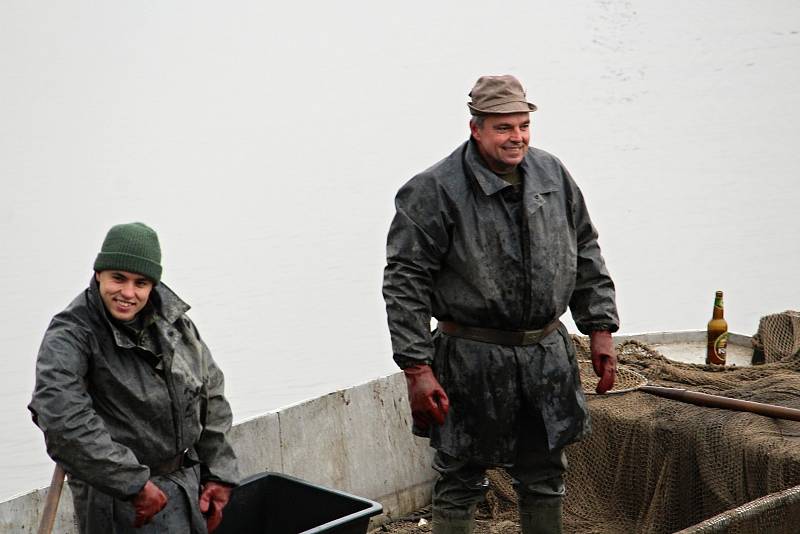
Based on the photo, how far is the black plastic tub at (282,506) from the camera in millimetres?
3637

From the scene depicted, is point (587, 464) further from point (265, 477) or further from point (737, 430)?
point (265, 477)

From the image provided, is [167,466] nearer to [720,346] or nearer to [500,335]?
[500,335]

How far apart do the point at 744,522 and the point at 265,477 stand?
1580mm

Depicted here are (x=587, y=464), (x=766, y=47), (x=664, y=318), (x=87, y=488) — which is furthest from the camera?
(x=766, y=47)

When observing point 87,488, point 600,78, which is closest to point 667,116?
point 600,78

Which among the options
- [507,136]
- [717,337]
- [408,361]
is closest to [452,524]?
[408,361]

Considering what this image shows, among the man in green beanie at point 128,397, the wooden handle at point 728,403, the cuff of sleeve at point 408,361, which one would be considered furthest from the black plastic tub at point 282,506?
the wooden handle at point 728,403

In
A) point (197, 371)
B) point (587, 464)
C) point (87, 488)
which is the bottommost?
point (587, 464)

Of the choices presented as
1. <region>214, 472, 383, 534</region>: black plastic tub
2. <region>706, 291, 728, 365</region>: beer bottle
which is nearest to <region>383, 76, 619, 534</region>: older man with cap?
<region>214, 472, 383, 534</region>: black plastic tub

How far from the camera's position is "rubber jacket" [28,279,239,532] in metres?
2.76

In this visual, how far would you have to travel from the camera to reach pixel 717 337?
202 inches

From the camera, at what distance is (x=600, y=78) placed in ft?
43.4

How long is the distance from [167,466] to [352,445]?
5.23 ft

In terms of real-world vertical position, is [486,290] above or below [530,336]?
above
